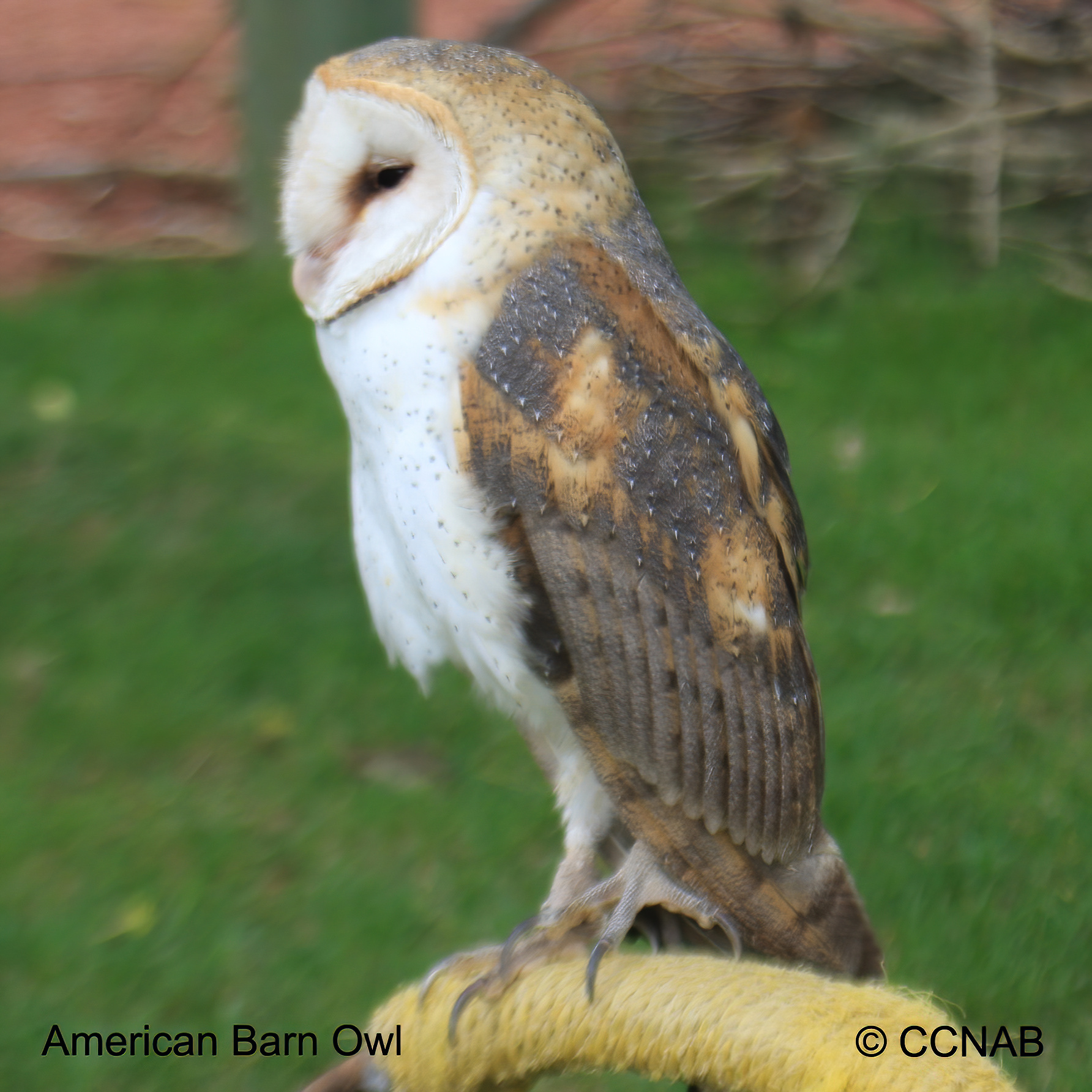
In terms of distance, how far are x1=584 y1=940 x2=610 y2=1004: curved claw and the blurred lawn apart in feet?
4.12

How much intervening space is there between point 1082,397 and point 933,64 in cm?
156

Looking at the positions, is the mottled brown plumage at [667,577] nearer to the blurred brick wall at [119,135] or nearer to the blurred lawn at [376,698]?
the blurred lawn at [376,698]

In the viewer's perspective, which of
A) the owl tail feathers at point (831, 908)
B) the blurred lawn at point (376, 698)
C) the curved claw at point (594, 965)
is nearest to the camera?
the curved claw at point (594, 965)

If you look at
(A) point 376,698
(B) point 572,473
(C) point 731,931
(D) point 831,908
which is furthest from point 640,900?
(A) point 376,698

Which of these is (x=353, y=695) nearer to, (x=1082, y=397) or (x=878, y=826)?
(x=878, y=826)

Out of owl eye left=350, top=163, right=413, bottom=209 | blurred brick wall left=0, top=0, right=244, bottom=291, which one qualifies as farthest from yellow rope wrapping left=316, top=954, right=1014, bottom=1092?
blurred brick wall left=0, top=0, right=244, bottom=291

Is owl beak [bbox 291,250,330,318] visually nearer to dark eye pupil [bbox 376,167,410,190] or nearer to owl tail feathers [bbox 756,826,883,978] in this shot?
dark eye pupil [bbox 376,167,410,190]

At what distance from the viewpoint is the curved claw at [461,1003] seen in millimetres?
1691

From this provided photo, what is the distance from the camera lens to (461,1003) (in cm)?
171

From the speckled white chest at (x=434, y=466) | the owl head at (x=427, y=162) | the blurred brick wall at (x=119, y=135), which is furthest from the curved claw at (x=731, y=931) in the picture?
the blurred brick wall at (x=119, y=135)

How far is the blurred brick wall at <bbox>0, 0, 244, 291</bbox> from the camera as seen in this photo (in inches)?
275

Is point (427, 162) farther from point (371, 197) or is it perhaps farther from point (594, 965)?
point (594, 965)

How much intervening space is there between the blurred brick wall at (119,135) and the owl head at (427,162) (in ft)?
17.4

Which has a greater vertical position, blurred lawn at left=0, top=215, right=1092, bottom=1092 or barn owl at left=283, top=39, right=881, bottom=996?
barn owl at left=283, top=39, right=881, bottom=996
